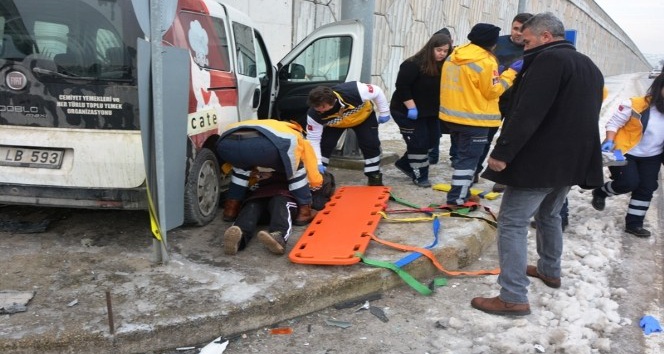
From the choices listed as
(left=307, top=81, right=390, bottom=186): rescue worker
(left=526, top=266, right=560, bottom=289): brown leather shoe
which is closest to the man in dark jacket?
(left=526, top=266, right=560, bottom=289): brown leather shoe

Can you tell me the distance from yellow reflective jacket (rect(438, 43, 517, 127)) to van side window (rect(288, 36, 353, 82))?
1383 mm

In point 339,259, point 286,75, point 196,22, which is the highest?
point 196,22

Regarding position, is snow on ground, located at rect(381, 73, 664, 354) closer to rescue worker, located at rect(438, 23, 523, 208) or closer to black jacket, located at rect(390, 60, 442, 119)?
rescue worker, located at rect(438, 23, 523, 208)

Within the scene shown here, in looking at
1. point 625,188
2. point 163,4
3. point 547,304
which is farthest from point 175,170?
point 625,188

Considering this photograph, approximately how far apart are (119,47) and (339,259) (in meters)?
1.98

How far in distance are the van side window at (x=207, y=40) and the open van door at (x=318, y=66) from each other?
1.43 m

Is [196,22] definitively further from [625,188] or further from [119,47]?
[625,188]

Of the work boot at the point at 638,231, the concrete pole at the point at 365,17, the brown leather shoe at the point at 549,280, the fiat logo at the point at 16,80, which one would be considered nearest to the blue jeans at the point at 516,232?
the brown leather shoe at the point at 549,280

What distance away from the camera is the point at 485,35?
444 centimetres

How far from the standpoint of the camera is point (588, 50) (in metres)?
42.9

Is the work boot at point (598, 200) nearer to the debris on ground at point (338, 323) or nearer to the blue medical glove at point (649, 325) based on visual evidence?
the blue medical glove at point (649, 325)

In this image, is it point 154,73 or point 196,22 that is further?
point 196,22

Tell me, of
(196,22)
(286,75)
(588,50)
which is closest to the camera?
(196,22)

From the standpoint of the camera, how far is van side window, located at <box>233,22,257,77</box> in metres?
4.77
